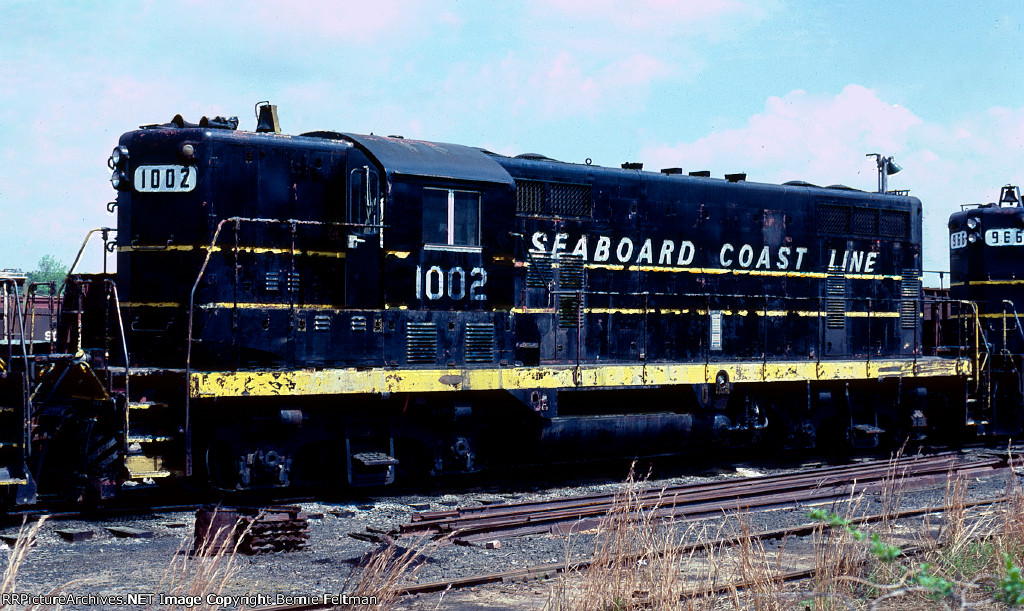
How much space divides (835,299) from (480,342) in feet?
19.3

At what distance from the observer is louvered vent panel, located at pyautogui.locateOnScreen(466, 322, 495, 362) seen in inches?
419

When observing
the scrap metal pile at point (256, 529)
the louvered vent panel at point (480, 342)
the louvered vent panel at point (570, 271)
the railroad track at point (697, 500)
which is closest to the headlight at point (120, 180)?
the scrap metal pile at point (256, 529)

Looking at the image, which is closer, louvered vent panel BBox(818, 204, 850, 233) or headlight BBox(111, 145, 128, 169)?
headlight BBox(111, 145, 128, 169)

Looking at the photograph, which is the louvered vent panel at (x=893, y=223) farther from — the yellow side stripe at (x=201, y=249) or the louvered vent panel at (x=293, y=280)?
the louvered vent panel at (x=293, y=280)

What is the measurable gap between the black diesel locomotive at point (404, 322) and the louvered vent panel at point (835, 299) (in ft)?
0.75

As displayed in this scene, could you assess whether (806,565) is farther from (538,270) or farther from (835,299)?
(835,299)

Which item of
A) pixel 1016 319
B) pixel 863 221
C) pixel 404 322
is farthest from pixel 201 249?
pixel 1016 319

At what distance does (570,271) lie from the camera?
469 inches

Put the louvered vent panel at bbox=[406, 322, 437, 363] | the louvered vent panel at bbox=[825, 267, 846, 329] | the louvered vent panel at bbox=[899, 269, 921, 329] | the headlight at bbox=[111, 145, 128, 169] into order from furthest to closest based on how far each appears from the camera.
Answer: the louvered vent panel at bbox=[899, 269, 921, 329], the louvered vent panel at bbox=[825, 267, 846, 329], the louvered vent panel at bbox=[406, 322, 437, 363], the headlight at bbox=[111, 145, 128, 169]

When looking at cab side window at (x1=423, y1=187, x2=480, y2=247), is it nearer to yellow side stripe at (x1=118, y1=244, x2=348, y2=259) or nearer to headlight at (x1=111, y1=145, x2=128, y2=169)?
yellow side stripe at (x1=118, y1=244, x2=348, y2=259)

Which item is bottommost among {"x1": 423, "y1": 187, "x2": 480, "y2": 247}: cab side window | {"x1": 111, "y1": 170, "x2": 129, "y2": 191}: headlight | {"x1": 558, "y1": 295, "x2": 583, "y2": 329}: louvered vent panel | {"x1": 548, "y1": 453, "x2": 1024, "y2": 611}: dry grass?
{"x1": 548, "y1": 453, "x2": 1024, "y2": 611}: dry grass

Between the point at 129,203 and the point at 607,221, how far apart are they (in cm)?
541

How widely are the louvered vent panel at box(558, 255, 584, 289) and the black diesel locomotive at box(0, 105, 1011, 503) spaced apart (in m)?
0.03

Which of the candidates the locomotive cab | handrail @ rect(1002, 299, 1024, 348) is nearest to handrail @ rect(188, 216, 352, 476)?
the locomotive cab
